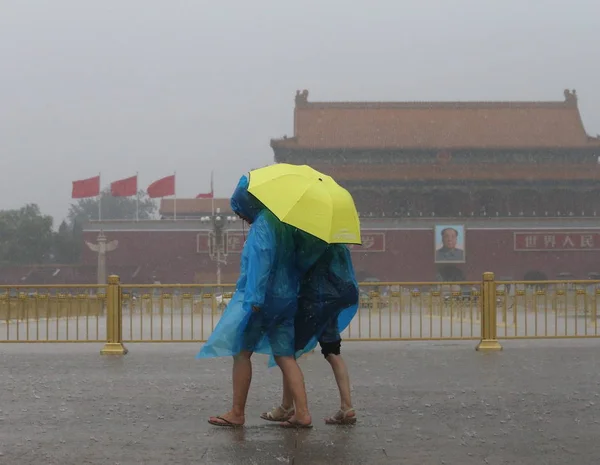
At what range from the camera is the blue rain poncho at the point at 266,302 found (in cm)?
362

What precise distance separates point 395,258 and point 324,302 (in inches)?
1104

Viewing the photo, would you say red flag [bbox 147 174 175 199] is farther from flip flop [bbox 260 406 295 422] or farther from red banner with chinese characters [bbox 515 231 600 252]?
flip flop [bbox 260 406 295 422]

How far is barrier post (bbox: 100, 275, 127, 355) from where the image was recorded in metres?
7.05

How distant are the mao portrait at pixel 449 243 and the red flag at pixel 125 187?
35.6 ft

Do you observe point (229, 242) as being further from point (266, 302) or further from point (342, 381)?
point (266, 302)

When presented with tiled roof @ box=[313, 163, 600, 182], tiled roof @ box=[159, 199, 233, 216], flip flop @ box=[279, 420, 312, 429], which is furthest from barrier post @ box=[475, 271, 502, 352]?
tiled roof @ box=[159, 199, 233, 216]

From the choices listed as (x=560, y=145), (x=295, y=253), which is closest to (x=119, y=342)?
(x=295, y=253)

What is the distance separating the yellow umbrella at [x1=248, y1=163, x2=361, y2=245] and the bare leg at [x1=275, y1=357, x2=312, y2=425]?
0.54 m

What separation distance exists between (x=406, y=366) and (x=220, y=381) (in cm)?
147

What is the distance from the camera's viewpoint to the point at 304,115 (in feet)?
111

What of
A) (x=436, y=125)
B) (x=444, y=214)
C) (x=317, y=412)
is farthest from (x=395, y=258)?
(x=317, y=412)

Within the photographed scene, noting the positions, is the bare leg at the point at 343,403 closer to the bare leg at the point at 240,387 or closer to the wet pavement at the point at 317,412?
the wet pavement at the point at 317,412

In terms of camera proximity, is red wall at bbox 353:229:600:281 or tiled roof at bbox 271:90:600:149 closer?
red wall at bbox 353:229:600:281

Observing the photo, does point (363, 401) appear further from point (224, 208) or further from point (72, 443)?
point (224, 208)
